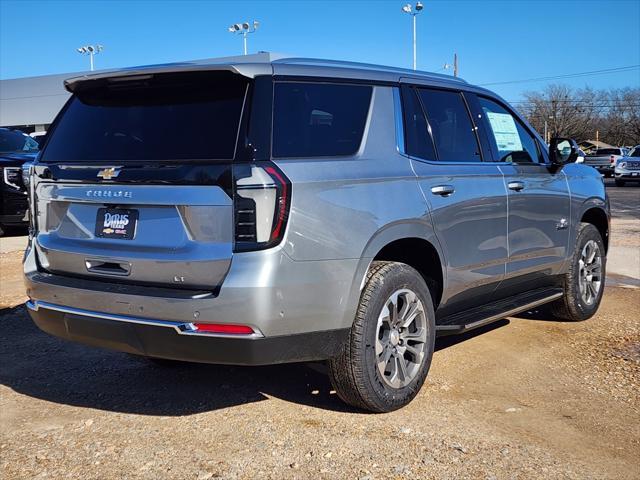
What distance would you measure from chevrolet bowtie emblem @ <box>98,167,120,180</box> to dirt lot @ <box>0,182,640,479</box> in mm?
1391

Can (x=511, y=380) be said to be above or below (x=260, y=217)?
below

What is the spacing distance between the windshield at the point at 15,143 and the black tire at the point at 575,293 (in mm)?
9381

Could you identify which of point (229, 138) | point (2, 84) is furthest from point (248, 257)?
point (2, 84)

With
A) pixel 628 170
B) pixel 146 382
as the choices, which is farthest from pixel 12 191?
pixel 628 170

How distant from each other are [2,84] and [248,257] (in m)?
64.0

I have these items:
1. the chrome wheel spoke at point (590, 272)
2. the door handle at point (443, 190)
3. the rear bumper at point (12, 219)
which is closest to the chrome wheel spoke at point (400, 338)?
the door handle at point (443, 190)

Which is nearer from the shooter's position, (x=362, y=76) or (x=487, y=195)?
(x=362, y=76)

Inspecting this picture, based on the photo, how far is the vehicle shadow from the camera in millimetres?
4160

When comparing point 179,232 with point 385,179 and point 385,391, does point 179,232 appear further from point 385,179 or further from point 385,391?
point 385,391

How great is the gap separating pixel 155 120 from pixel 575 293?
3.96 meters

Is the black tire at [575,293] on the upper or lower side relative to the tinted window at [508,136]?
lower

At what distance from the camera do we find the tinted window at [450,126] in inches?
177

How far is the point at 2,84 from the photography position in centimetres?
5947

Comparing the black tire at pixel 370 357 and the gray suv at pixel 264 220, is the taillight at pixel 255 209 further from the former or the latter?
the black tire at pixel 370 357
